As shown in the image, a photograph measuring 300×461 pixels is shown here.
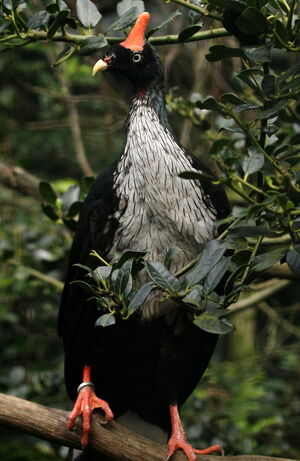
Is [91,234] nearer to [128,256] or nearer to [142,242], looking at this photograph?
[142,242]

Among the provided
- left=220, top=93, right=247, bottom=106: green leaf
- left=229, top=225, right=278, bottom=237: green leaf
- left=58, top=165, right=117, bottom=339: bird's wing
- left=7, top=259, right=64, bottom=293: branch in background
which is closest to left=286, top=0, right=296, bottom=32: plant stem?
left=220, top=93, right=247, bottom=106: green leaf

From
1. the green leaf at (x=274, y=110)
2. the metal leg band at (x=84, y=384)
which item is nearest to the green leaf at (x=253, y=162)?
the green leaf at (x=274, y=110)

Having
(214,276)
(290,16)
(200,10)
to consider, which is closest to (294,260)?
(214,276)

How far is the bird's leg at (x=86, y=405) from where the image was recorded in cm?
354

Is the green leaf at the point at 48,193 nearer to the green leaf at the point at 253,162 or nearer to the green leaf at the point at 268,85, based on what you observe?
the green leaf at the point at 253,162

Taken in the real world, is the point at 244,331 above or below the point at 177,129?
below

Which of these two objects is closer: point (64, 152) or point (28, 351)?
point (28, 351)

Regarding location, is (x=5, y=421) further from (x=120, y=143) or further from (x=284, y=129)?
(x=120, y=143)

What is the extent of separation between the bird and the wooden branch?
6 centimetres

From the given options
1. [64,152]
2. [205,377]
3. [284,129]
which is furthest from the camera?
[64,152]

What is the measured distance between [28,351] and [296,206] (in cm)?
423

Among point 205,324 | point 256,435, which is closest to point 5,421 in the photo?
point 205,324

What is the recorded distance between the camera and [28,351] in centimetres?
634

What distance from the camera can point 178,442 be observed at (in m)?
3.85
